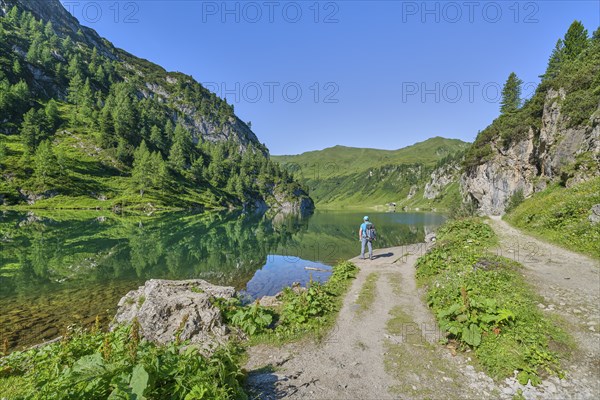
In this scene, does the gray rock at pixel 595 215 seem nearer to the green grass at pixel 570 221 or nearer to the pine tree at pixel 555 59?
the green grass at pixel 570 221

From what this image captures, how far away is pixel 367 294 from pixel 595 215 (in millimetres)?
20049

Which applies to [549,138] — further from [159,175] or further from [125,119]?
[125,119]

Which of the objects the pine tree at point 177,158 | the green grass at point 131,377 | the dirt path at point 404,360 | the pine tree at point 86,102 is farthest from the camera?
the pine tree at point 177,158

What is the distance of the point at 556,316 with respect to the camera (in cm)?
1167

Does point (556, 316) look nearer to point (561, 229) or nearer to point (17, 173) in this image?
point (561, 229)

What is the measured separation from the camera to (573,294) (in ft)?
44.7

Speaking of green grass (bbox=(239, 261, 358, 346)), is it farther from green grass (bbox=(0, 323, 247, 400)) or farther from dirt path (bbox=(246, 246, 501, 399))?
green grass (bbox=(0, 323, 247, 400))

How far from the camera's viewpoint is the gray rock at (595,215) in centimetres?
2287

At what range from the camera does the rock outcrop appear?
127 feet

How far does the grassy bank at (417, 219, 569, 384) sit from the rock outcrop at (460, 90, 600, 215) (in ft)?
103

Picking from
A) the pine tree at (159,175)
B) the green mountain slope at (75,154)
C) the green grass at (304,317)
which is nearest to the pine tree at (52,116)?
the green mountain slope at (75,154)

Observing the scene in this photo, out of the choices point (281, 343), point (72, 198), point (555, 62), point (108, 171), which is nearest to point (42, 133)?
point (108, 171)

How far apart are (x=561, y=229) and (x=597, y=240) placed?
5493 mm

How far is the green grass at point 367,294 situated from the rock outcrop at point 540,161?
33.1 metres
